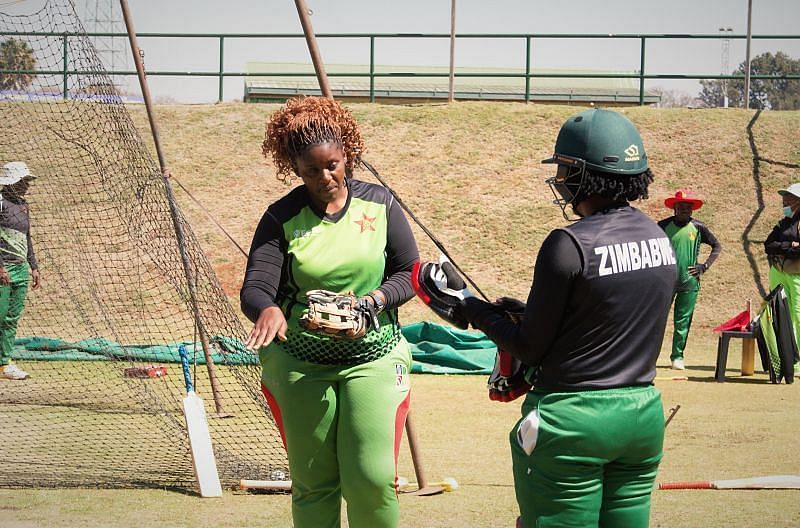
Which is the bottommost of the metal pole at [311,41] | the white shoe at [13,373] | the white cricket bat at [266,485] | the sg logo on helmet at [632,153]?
the white shoe at [13,373]

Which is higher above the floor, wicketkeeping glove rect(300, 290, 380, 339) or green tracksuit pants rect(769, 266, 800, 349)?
wicketkeeping glove rect(300, 290, 380, 339)

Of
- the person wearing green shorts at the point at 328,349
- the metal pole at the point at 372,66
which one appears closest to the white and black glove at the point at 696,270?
the person wearing green shorts at the point at 328,349

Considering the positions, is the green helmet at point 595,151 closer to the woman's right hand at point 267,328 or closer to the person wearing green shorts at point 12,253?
the woman's right hand at point 267,328

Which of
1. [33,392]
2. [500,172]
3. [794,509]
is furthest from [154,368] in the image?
[500,172]

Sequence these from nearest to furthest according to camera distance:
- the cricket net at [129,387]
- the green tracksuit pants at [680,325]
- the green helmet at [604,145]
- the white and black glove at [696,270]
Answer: the green helmet at [604,145] < the cricket net at [129,387] < the green tracksuit pants at [680,325] < the white and black glove at [696,270]

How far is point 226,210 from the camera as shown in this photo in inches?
823

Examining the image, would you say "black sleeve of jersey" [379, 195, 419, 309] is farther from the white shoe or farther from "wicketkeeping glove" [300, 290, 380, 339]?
the white shoe

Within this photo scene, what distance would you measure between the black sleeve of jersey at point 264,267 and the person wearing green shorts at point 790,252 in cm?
925

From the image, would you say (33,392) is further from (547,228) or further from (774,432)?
(547,228)

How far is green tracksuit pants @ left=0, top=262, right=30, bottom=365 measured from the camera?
11.5 m

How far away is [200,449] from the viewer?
6770mm

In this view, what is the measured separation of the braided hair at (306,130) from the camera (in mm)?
4312

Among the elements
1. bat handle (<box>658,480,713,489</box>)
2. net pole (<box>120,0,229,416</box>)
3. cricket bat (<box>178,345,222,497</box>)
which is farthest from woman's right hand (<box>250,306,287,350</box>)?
net pole (<box>120,0,229,416</box>)

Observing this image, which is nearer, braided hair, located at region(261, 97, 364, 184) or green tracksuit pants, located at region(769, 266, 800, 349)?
braided hair, located at region(261, 97, 364, 184)
